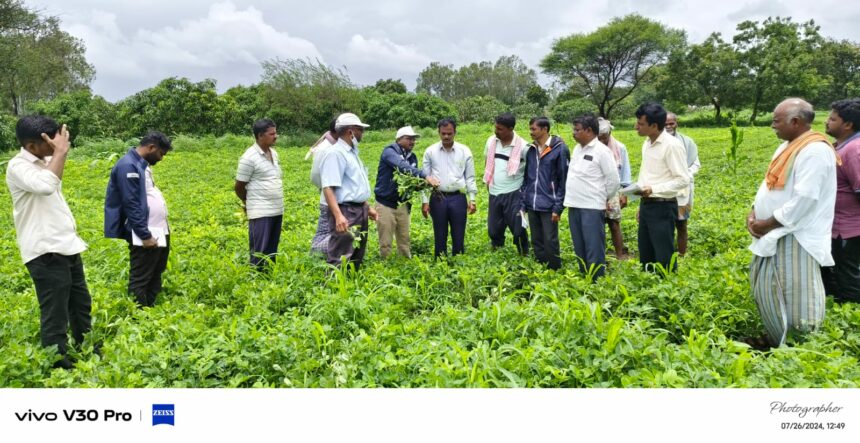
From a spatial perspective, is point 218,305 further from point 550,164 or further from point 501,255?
point 550,164

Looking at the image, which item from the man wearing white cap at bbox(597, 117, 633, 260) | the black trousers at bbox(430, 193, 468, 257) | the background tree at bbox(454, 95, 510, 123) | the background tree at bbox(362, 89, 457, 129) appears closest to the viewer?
the black trousers at bbox(430, 193, 468, 257)

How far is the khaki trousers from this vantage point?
17.9 ft

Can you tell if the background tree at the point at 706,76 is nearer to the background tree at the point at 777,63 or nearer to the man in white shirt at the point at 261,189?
the background tree at the point at 777,63

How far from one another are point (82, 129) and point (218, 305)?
26.8 m

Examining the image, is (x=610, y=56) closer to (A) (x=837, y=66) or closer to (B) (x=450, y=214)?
(A) (x=837, y=66)

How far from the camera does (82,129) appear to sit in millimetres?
26000

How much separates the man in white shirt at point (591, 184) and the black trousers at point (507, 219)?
0.69 metres

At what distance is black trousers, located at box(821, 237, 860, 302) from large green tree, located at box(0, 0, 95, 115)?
101 ft

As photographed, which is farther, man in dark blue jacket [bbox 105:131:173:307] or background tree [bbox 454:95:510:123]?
background tree [bbox 454:95:510:123]

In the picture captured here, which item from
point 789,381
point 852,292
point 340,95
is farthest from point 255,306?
point 340,95

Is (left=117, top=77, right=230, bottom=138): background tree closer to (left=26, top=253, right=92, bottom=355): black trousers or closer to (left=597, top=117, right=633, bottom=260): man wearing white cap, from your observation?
(left=597, top=117, right=633, bottom=260): man wearing white cap

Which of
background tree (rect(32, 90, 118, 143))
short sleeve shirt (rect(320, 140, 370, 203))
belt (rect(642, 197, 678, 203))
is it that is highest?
background tree (rect(32, 90, 118, 143))
